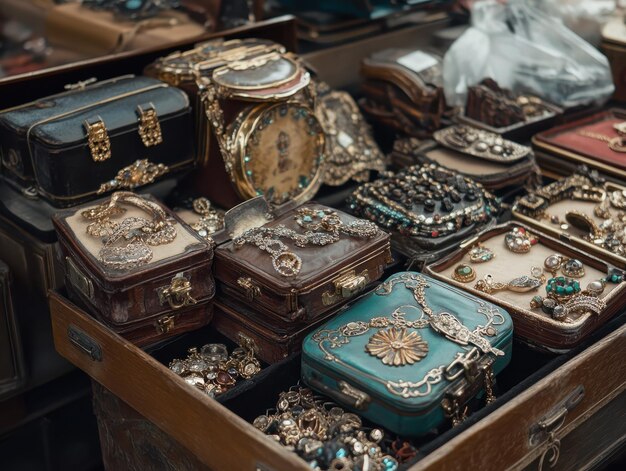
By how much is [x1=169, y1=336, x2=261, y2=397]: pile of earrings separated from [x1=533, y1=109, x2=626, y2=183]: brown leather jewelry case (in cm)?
128

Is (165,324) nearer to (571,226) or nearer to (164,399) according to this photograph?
(164,399)

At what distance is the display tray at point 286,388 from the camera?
1517 mm

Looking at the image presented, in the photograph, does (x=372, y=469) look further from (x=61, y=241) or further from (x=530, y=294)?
(x=61, y=241)

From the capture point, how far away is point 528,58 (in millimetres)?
3059

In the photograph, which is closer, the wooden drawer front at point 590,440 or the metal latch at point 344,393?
the metal latch at point 344,393

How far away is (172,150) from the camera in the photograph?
220cm

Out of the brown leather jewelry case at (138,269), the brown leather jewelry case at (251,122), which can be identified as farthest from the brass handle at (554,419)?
the brown leather jewelry case at (251,122)

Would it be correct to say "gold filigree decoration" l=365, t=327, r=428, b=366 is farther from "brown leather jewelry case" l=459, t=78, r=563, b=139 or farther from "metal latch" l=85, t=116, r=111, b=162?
"brown leather jewelry case" l=459, t=78, r=563, b=139

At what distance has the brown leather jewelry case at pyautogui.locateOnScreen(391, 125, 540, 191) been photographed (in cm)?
243

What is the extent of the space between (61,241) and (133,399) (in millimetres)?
408

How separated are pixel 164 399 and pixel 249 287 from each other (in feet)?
0.97

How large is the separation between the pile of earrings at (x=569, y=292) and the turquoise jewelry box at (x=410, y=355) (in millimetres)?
147

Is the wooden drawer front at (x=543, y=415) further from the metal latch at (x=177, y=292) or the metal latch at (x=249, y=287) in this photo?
the metal latch at (x=177, y=292)

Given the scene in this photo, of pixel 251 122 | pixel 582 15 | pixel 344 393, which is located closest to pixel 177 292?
pixel 344 393
